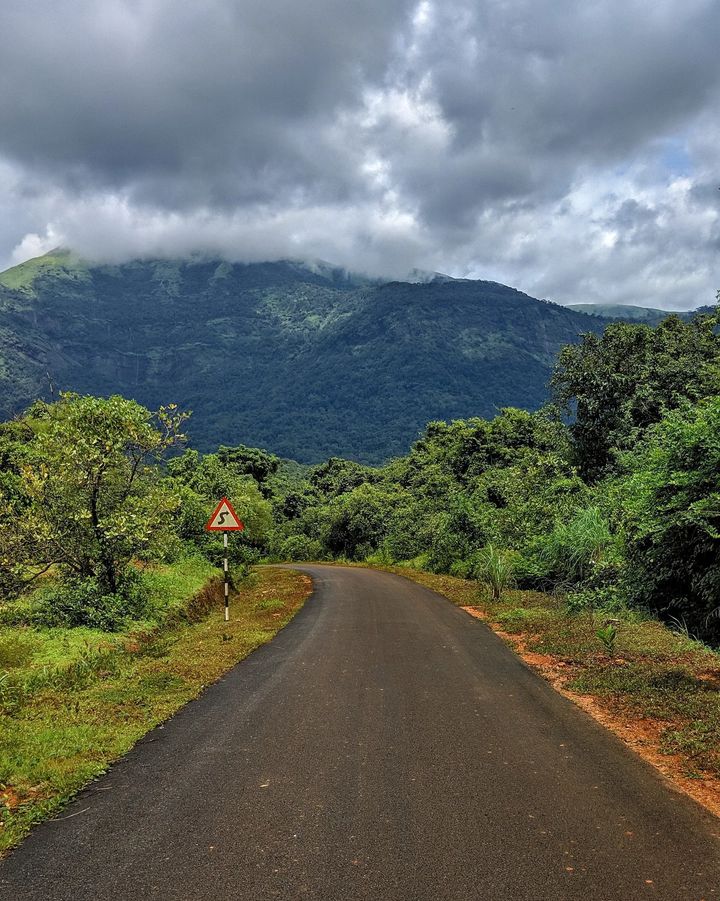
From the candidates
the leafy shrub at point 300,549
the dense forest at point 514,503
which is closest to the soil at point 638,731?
the dense forest at point 514,503

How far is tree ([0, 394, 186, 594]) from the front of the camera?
42.3 feet

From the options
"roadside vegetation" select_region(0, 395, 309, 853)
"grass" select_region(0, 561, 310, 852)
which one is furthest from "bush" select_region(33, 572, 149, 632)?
"grass" select_region(0, 561, 310, 852)

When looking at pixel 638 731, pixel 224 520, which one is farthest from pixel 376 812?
pixel 224 520

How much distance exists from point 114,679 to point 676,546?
821 cm

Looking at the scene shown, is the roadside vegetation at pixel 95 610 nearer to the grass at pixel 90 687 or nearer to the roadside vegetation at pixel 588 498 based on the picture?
the grass at pixel 90 687

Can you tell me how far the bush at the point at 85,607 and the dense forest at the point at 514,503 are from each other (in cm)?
4

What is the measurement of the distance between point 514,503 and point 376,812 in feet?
66.6

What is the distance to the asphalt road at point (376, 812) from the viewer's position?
12.0 feet

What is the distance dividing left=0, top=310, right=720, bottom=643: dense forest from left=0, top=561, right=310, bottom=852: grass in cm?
118

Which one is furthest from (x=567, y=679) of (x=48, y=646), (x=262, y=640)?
(x=48, y=646)

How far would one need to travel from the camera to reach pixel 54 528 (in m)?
13.1

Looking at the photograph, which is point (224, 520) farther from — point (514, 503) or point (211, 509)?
point (514, 503)

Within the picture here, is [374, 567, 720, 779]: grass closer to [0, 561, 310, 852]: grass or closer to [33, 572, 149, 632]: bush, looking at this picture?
[0, 561, 310, 852]: grass

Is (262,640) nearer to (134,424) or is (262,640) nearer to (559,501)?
(134,424)
